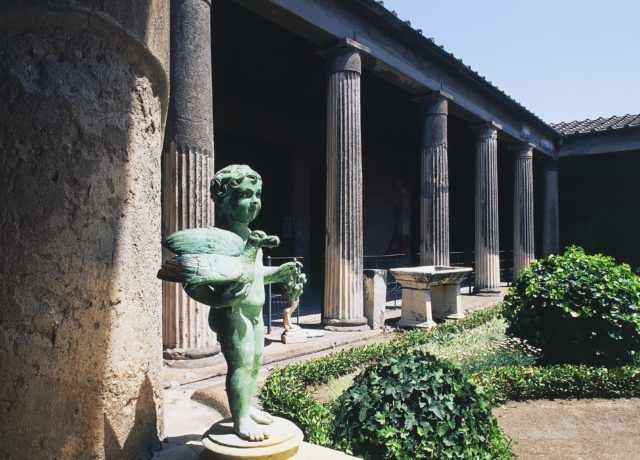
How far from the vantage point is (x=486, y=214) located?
12859 mm

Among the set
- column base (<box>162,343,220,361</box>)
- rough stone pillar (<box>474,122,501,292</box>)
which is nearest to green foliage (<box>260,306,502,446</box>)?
column base (<box>162,343,220,361</box>)

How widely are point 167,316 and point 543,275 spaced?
4.76m

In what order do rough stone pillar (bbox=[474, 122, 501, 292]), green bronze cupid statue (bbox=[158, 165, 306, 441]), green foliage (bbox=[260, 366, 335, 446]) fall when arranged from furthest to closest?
rough stone pillar (bbox=[474, 122, 501, 292]), green foliage (bbox=[260, 366, 335, 446]), green bronze cupid statue (bbox=[158, 165, 306, 441])

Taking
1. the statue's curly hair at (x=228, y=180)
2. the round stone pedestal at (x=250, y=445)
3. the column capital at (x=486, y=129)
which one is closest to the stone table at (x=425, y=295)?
the column capital at (x=486, y=129)

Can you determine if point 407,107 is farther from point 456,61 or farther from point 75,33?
point 75,33

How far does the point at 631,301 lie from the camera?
5.68m

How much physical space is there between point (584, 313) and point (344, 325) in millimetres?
3563

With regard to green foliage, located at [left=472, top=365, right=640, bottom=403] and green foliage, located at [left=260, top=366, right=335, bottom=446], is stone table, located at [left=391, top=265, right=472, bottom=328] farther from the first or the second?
green foliage, located at [left=260, top=366, right=335, bottom=446]

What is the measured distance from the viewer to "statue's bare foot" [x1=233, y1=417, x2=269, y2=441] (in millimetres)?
1937

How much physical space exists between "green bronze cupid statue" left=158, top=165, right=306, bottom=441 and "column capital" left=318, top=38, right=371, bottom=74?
6.47 m

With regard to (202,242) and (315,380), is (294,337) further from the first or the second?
(202,242)

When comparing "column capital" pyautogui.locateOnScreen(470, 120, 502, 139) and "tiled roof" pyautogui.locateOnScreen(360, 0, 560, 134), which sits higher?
"tiled roof" pyautogui.locateOnScreen(360, 0, 560, 134)

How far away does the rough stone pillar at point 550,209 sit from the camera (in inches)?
684

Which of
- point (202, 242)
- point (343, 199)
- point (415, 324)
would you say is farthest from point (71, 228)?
point (415, 324)
